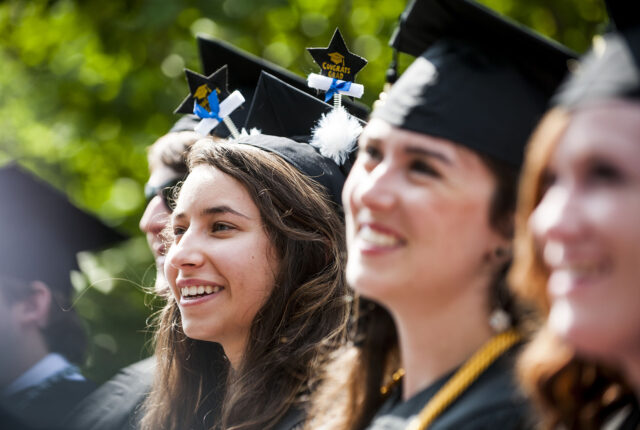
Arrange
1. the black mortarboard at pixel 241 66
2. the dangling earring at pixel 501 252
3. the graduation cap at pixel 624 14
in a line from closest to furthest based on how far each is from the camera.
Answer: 1. the graduation cap at pixel 624 14
2. the dangling earring at pixel 501 252
3. the black mortarboard at pixel 241 66

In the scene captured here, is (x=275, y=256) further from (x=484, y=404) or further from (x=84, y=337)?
(x=84, y=337)

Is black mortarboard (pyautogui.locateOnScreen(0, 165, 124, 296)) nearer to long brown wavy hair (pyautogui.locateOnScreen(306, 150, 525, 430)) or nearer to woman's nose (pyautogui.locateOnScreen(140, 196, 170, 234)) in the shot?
woman's nose (pyautogui.locateOnScreen(140, 196, 170, 234))

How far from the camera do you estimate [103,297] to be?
23.5ft

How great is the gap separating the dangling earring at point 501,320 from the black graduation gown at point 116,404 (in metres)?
2.32

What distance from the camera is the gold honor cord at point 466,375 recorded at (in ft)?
6.22

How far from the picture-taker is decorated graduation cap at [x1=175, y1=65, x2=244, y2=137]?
369 cm

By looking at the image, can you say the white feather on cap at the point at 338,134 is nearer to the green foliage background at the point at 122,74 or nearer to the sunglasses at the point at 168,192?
the sunglasses at the point at 168,192

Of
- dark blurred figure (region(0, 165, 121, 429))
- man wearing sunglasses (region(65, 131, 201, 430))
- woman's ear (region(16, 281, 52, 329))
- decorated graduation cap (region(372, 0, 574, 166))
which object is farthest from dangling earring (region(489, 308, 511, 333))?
woman's ear (region(16, 281, 52, 329))

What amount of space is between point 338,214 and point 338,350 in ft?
2.49

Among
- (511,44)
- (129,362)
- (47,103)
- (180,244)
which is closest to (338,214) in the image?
(180,244)

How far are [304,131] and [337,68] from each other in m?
0.32

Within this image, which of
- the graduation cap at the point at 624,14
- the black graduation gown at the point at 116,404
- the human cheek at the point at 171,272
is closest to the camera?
the graduation cap at the point at 624,14

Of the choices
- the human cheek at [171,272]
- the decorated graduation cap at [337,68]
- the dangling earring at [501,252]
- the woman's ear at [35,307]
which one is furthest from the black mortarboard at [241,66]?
the dangling earring at [501,252]

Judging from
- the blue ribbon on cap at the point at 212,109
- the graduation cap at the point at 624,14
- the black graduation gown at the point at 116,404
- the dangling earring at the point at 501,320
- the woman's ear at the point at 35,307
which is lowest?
the black graduation gown at the point at 116,404
